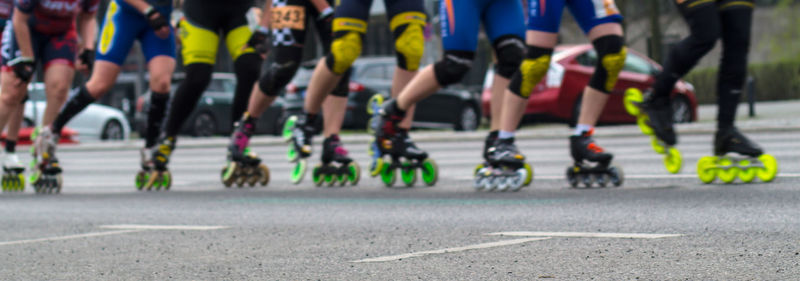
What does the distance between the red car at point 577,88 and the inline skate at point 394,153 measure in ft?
37.7

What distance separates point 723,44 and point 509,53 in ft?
3.93

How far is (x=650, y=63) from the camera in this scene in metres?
20.0

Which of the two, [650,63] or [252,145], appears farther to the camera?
[650,63]

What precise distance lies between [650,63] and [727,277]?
16582 mm

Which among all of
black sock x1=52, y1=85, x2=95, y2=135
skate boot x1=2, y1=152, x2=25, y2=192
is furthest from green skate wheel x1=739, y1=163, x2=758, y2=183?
skate boot x1=2, y1=152, x2=25, y2=192

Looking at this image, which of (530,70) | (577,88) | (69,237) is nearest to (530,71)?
(530,70)

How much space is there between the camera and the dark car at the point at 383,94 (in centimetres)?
2105

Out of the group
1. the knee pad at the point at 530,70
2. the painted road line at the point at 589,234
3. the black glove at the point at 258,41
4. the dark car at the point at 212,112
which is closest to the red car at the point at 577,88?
the dark car at the point at 212,112

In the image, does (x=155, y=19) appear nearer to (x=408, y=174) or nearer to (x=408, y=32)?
(x=408, y=32)

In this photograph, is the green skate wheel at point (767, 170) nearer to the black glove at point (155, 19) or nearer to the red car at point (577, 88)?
the black glove at point (155, 19)

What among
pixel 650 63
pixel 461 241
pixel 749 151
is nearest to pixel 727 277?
pixel 461 241

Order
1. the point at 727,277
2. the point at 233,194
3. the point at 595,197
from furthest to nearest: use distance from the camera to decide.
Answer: the point at 233,194, the point at 595,197, the point at 727,277

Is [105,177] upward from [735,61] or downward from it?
downward

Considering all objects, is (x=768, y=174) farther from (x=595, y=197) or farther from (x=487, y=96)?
(x=487, y=96)
